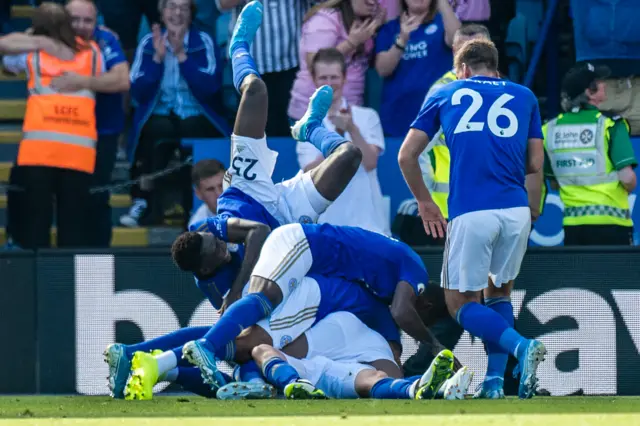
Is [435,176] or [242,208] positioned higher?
[435,176]

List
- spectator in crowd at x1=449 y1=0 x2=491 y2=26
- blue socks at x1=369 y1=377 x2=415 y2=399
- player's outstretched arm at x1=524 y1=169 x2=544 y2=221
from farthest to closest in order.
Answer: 1. spectator in crowd at x1=449 y1=0 x2=491 y2=26
2. player's outstretched arm at x1=524 y1=169 x2=544 y2=221
3. blue socks at x1=369 y1=377 x2=415 y2=399

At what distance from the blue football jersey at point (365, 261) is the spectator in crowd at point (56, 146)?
287cm

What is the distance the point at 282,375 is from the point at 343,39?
12.6 feet

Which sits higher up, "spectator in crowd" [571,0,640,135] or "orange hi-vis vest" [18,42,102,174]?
"spectator in crowd" [571,0,640,135]

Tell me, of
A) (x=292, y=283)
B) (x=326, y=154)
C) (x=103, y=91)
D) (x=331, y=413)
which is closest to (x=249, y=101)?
(x=326, y=154)

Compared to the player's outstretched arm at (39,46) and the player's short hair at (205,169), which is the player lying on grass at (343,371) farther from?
the player's outstretched arm at (39,46)

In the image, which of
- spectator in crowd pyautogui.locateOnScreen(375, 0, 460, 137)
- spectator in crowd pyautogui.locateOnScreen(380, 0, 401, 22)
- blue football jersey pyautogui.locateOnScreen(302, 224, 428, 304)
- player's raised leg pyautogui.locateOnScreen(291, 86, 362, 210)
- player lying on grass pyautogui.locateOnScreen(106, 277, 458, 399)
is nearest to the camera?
player lying on grass pyautogui.locateOnScreen(106, 277, 458, 399)

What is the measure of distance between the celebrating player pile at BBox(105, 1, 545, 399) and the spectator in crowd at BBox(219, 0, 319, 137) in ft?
8.98

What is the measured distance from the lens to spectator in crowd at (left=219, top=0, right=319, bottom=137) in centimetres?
996

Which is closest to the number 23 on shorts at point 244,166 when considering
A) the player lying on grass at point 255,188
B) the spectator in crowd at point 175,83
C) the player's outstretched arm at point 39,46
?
the player lying on grass at point 255,188

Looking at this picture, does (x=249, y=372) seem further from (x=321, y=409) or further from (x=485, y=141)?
(x=485, y=141)

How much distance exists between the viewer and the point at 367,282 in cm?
711

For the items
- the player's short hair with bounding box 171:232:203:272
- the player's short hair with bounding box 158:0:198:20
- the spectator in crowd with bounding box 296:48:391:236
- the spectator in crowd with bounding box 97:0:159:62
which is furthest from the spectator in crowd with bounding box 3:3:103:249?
the player's short hair with bounding box 171:232:203:272

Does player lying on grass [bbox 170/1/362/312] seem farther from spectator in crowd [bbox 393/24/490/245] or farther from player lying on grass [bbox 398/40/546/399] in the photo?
player lying on grass [bbox 398/40/546/399]
